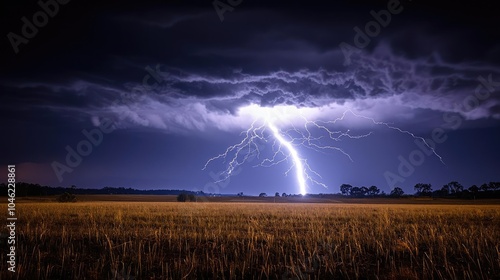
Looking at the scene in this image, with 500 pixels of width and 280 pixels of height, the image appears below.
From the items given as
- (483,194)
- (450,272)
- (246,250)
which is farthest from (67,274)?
(483,194)

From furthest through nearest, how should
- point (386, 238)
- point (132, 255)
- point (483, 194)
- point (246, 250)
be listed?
point (483, 194), point (386, 238), point (246, 250), point (132, 255)

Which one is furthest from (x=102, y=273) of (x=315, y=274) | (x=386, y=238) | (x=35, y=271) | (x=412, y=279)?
(x=386, y=238)

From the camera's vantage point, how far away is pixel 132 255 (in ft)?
25.1

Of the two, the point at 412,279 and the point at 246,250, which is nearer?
the point at 412,279

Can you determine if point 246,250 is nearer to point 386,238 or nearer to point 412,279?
point 412,279

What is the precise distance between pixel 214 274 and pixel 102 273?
6.65ft

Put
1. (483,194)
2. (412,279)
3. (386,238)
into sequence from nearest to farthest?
(412,279) < (386,238) < (483,194)

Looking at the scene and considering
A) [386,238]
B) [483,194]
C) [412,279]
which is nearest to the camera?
[412,279]

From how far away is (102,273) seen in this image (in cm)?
643

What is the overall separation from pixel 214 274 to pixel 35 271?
3.26 metres

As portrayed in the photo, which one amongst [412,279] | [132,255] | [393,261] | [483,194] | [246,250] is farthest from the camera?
[483,194]

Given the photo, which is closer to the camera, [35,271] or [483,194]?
[35,271]

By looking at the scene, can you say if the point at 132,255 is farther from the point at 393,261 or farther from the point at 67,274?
the point at 393,261

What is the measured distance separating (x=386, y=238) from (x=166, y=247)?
6278 mm
